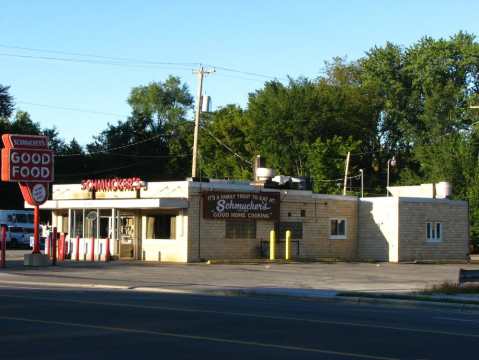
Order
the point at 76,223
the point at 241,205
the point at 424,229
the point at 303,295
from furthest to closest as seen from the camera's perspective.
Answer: the point at 424,229, the point at 76,223, the point at 241,205, the point at 303,295

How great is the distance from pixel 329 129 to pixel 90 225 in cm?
4088

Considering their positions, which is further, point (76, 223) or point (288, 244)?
point (76, 223)

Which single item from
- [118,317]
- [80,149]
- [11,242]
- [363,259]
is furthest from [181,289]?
[80,149]

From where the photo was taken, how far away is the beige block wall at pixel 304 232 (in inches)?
1548

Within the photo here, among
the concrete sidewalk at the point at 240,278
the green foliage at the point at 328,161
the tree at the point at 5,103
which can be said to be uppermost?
the tree at the point at 5,103

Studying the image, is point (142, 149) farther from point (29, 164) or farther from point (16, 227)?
point (29, 164)

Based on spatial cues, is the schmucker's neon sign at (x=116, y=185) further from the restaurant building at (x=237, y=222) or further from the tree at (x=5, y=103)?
the tree at (x=5, y=103)

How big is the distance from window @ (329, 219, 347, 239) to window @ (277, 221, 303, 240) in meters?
2.25

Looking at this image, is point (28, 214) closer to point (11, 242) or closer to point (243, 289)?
point (11, 242)

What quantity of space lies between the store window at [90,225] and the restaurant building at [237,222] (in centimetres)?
5

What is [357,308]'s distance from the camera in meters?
19.9

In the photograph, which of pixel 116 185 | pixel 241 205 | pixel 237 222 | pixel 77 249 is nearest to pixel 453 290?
pixel 241 205

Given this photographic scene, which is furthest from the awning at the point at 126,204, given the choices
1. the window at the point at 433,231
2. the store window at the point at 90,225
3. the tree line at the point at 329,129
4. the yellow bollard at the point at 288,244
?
the tree line at the point at 329,129

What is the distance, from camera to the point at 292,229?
43.0m
